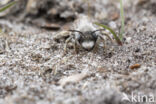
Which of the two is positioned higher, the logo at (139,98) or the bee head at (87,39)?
the bee head at (87,39)

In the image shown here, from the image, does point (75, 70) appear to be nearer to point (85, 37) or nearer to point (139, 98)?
point (85, 37)

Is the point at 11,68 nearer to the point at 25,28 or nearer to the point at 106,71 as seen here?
the point at 106,71

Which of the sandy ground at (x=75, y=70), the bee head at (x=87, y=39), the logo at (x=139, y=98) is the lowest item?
the logo at (x=139, y=98)

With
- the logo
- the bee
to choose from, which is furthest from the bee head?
the logo

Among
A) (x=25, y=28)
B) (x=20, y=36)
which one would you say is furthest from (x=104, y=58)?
(x=25, y=28)

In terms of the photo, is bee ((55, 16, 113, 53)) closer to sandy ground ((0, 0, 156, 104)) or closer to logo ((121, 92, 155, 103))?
sandy ground ((0, 0, 156, 104))

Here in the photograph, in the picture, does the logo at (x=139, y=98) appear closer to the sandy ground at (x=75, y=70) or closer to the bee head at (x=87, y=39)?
the sandy ground at (x=75, y=70)

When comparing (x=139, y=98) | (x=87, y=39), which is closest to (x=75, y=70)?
(x=87, y=39)

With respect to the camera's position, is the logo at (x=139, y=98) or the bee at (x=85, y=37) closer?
the logo at (x=139, y=98)

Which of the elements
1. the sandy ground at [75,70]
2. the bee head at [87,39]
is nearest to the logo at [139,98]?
the sandy ground at [75,70]
